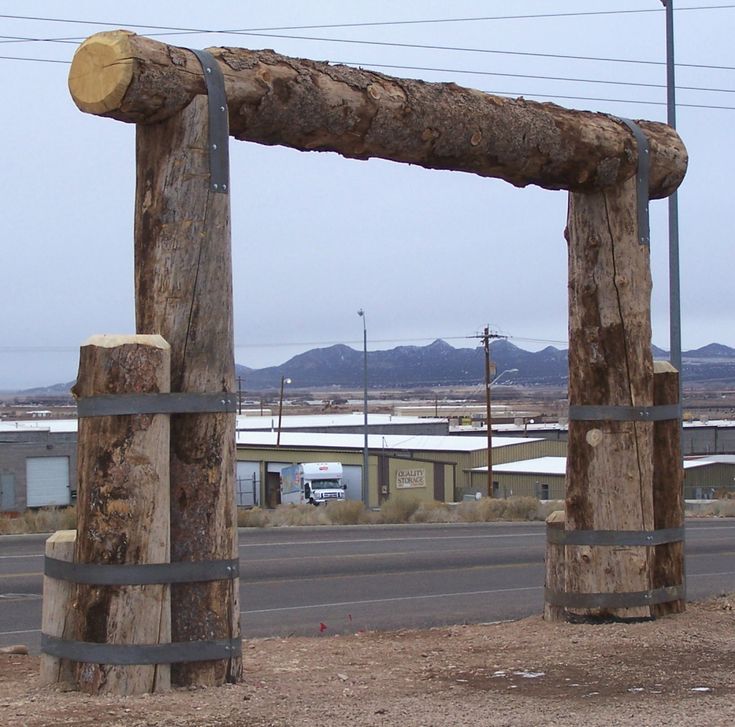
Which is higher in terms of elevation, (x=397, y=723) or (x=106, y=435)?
(x=106, y=435)

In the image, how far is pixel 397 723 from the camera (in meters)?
5.68

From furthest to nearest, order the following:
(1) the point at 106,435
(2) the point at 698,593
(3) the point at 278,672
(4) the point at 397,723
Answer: (2) the point at 698,593 < (3) the point at 278,672 < (1) the point at 106,435 < (4) the point at 397,723

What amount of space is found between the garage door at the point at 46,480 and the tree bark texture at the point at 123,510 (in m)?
45.3

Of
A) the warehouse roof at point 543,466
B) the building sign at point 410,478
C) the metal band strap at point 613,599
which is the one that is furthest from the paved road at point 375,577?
the building sign at point 410,478

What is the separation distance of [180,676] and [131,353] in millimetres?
1657

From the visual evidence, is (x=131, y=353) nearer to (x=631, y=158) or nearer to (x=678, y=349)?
(x=631, y=158)

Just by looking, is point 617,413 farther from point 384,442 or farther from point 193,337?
point 384,442

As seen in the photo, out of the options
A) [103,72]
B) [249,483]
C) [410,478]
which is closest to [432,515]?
[410,478]

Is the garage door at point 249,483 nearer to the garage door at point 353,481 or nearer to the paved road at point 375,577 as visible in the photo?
the garage door at point 353,481

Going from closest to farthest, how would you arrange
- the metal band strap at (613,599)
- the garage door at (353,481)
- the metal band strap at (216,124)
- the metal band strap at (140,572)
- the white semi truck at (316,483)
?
1. the metal band strap at (140,572)
2. the metal band strap at (216,124)
3. the metal band strap at (613,599)
4. the white semi truck at (316,483)
5. the garage door at (353,481)

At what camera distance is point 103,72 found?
6.30 m

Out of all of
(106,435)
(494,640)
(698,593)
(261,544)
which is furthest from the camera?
(261,544)

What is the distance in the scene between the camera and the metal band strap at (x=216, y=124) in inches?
258

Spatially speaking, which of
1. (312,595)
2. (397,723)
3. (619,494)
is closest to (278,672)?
(397,723)
